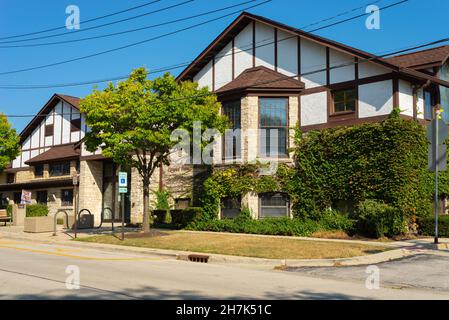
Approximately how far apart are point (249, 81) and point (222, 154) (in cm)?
370

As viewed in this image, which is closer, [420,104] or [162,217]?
[420,104]

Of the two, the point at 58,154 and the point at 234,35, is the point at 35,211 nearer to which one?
the point at 58,154

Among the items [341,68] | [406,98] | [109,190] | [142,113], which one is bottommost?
[109,190]

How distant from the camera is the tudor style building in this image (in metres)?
20.0

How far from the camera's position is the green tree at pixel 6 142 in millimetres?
34031

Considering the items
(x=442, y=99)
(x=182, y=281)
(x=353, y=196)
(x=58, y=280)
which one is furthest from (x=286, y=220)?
(x=58, y=280)

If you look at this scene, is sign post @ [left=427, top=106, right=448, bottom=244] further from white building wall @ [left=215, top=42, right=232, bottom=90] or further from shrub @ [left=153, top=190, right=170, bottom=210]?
shrub @ [left=153, top=190, right=170, bottom=210]

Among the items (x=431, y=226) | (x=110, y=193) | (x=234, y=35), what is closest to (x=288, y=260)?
(x=431, y=226)

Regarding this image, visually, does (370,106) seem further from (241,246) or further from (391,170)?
(241,246)

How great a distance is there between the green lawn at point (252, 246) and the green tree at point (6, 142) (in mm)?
17747

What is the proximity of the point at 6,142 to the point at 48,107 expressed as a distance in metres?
4.80

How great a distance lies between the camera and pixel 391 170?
18.7m

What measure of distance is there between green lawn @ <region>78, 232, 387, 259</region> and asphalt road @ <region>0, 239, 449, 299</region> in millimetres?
1619

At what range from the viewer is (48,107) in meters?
37.5
